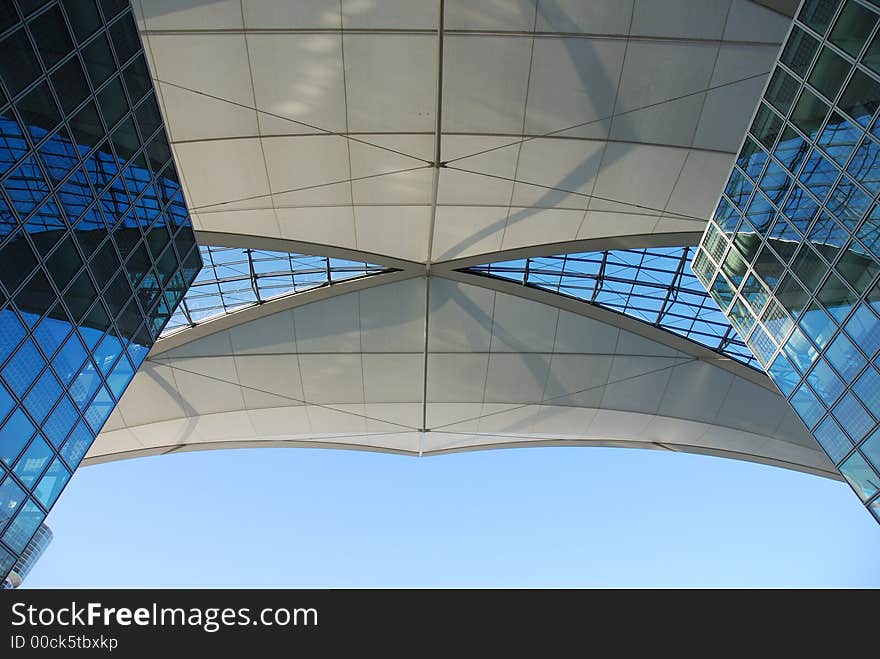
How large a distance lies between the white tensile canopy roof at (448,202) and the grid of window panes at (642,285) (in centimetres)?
65

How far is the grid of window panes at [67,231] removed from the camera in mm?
12797

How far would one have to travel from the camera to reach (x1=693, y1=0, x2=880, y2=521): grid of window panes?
14.3 m

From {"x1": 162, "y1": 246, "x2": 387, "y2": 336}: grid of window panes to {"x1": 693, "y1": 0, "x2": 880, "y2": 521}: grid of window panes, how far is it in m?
15.8

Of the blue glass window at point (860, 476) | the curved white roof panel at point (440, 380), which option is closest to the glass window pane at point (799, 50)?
the blue glass window at point (860, 476)

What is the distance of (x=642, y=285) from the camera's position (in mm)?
29531

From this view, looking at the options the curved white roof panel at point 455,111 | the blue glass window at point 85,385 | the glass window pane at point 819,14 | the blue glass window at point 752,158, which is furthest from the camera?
the curved white roof panel at point 455,111

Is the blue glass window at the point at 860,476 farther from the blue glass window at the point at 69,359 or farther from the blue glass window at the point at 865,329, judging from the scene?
the blue glass window at the point at 69,359

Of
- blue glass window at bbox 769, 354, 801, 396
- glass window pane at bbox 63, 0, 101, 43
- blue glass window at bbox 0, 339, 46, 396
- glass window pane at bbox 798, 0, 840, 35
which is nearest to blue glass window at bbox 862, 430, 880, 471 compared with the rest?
blue glass window at bbox 769, 354, 801, 396

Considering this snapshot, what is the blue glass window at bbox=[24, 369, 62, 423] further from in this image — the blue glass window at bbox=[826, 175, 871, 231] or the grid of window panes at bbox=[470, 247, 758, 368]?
the grid of window panes at bbox=[470, 247, 758, 368]

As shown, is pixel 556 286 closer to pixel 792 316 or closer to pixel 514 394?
pixel 514 394

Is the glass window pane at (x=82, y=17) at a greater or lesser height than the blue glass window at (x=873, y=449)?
greater

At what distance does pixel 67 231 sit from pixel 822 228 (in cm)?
1685
